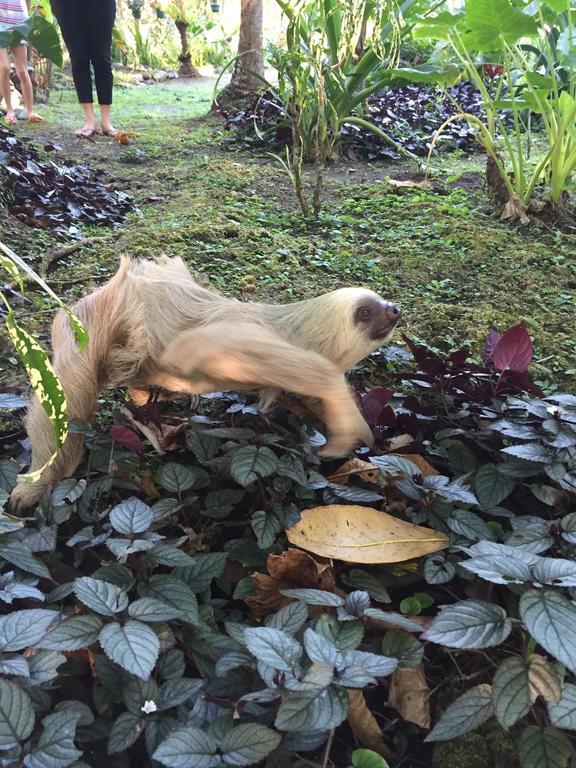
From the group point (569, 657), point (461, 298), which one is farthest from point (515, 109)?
point (569, 657)

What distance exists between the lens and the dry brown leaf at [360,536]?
1.74m

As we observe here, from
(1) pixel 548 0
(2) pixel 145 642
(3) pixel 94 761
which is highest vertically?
(1) pixel 548 0

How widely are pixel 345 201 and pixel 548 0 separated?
6.11 feet

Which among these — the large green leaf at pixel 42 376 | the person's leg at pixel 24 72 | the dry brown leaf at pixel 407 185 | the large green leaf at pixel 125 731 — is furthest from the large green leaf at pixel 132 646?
the person's leg at pixel 24 72

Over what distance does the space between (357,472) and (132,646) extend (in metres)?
0.99

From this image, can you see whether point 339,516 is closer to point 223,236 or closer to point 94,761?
point 94,761

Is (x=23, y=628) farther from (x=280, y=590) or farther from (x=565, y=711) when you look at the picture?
(x=565, y=711)

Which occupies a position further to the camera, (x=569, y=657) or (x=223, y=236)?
(x=223, y=236)

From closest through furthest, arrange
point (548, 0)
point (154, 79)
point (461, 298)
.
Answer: point (461, 298)
point (548, 0)
point (154, 79)

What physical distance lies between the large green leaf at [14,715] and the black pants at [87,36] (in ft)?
21.7

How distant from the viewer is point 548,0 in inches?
150

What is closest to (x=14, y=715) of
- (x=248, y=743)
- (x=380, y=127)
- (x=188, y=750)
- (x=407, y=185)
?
(x=188, y=750)

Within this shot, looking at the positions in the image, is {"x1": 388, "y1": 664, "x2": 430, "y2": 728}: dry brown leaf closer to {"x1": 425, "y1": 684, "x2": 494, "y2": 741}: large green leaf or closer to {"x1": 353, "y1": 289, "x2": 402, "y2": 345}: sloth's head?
{"x1": 425, "y1": 684, "x2": 494, "y2": 741}: large green leaf

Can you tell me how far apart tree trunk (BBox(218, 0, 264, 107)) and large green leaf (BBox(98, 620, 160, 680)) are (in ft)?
24.7
